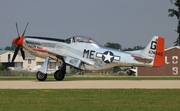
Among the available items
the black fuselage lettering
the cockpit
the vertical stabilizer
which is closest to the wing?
the black fuselage lettering

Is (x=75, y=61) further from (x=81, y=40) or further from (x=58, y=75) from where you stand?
(x=58, y=75)

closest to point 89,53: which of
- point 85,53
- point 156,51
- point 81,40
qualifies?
point 85,53

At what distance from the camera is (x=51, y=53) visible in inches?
1287

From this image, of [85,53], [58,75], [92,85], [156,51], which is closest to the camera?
[92,85]

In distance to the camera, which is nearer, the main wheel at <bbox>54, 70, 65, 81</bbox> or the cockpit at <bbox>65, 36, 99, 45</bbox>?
the cockpit at <bbox>65, 36, 99, 45</bbox>
